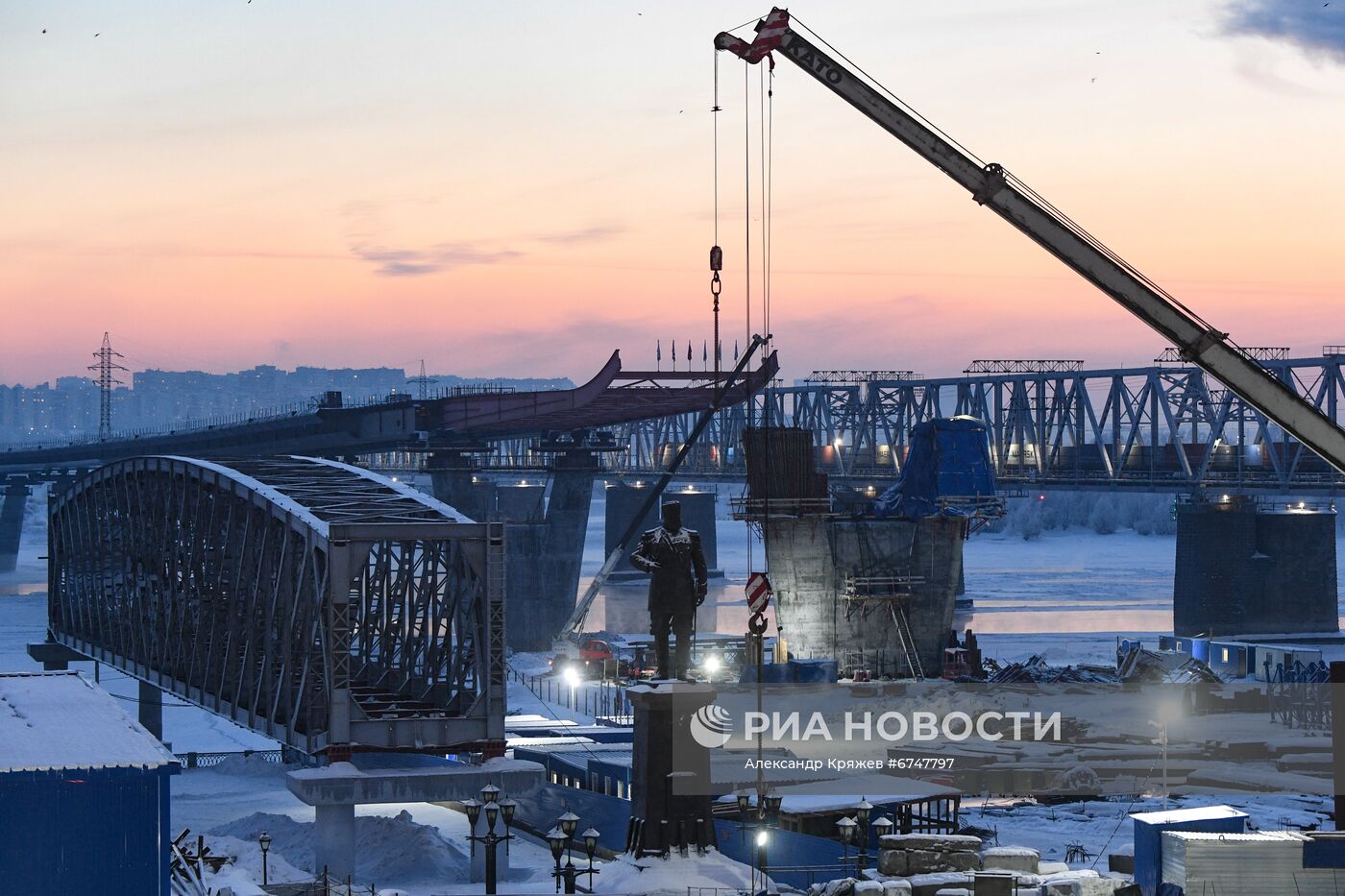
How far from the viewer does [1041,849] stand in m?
50.9

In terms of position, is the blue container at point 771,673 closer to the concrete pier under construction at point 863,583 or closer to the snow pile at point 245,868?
the concrete pier under construction at point 863,583

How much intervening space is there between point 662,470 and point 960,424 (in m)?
96.7

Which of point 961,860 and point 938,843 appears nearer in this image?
point 961,860

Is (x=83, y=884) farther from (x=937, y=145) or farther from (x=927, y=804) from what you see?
(x=937, y=145)

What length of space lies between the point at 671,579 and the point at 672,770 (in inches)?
154

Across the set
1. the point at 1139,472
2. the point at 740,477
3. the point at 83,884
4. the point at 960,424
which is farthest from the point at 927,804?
the point at 740,477

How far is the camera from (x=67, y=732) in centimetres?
3622

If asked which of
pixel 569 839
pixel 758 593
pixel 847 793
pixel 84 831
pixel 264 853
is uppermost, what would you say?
pixel 758 593

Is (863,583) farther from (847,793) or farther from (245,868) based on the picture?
(245,868)

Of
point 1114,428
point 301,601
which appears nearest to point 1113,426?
point 1114,428

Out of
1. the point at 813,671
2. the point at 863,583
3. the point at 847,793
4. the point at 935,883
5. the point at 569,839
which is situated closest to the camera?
the point at 935,883

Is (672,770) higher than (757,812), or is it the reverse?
(672,770)

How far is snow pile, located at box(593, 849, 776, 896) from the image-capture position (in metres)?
35.9

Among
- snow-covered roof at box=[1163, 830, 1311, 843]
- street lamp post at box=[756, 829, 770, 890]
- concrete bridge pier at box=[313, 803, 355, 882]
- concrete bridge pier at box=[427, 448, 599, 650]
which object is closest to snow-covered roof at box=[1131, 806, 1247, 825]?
snow-covered roof at box=[1163, 830, 1311, 843]
